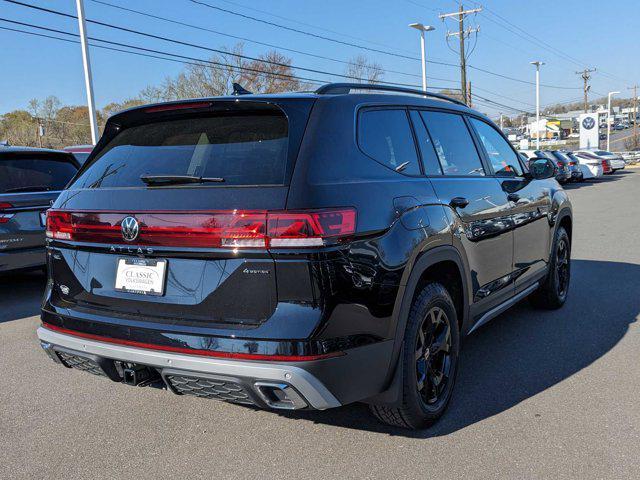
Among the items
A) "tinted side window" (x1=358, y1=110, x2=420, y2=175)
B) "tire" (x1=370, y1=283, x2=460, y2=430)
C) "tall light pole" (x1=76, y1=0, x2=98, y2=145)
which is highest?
"tall light pole" (x1=76, y1=0, x2=98, y2=145)

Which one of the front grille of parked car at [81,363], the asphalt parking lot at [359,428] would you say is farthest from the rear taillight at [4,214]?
the front grille of parked car at [81,363]

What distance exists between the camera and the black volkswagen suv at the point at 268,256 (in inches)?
99.0

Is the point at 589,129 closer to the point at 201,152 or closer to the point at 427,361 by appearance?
the point at 427,361

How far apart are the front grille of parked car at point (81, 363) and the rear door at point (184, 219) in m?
0.22

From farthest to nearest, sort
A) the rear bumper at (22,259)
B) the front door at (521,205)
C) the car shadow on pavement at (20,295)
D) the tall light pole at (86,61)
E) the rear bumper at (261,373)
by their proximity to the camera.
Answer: the tall light pole at (86,61) → the rear bumper at (22,259) → the car shadow on pavement at (20,295) → the front door at (521,205) → the rear bumper at (261,373)

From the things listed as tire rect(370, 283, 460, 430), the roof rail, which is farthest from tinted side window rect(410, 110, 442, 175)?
tire rect(370, 283, 460, 430)

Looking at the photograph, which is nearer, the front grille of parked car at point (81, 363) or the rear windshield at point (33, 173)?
the front grille of parked car at point (81, 363)

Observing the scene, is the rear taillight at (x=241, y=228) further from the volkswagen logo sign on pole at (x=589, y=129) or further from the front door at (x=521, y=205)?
the volkswagen logo sign on pole at (x=589, y=129)

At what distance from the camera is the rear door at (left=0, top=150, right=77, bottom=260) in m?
6.32

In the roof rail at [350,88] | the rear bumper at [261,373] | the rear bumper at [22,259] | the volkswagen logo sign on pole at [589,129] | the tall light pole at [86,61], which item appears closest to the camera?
the rear bumper at [261,373]

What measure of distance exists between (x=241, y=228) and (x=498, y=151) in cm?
284

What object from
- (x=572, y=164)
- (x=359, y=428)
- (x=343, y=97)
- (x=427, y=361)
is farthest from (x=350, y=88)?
(x=572, y=164)

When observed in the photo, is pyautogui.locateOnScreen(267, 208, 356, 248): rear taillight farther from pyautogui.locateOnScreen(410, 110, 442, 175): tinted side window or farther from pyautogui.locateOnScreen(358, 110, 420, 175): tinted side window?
pyautogui.locateOnScreen(410, 110, 442, 175): tinted side window

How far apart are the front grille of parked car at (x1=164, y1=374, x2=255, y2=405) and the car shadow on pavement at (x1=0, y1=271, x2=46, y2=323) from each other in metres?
4.03
